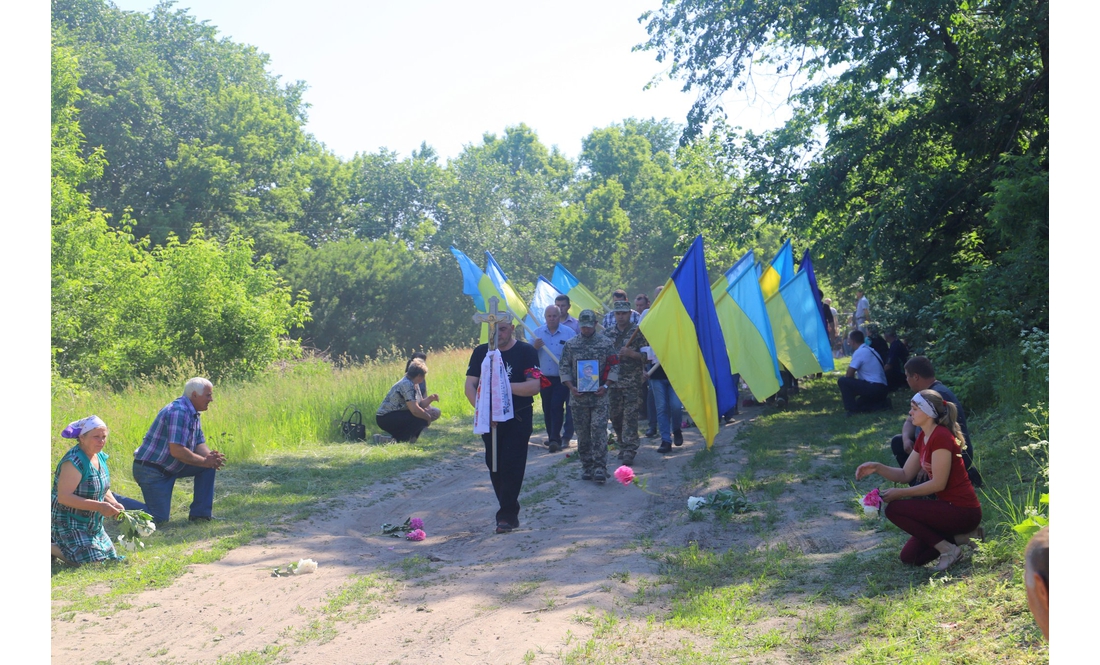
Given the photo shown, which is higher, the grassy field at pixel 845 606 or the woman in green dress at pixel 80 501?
the woman in green dress at pixel 80 501

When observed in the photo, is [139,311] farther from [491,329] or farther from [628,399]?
[491,329]

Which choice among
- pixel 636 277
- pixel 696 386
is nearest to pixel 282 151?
pixel 636 277

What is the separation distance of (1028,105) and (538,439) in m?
9.24

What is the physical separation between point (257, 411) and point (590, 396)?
6.63 m

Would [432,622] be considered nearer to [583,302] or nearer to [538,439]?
[538,439]

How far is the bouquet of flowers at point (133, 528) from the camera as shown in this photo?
7.71m

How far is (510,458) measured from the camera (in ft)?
28.6

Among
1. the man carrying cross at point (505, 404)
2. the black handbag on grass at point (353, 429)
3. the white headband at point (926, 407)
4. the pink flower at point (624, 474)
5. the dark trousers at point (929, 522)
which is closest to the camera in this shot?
the dark trousers at point (929, 522)

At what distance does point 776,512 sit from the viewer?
8.66m

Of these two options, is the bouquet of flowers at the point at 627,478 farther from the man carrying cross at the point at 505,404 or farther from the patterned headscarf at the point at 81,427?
the patterned headscarf at the point at 81,427

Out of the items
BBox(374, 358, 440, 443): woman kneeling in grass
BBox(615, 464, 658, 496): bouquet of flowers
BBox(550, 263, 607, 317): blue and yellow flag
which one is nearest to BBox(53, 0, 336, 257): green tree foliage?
BBox(550, 263, 607, 317): blue and yellow flag

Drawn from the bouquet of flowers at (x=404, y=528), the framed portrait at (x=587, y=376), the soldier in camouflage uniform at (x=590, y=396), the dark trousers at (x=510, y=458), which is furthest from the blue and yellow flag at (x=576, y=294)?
the bouquet of flowers at (x=404, y=528)

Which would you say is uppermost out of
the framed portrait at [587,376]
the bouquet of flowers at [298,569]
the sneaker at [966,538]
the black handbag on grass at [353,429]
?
the framed portrait at [587,376]

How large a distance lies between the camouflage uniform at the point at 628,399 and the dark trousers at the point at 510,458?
2.76 m
